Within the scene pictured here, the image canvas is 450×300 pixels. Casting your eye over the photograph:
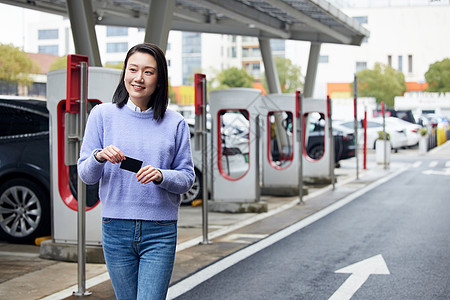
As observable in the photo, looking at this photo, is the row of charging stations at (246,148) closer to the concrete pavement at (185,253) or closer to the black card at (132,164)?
the concrete pavement at (185,253)

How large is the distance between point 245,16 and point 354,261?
24.5 feet

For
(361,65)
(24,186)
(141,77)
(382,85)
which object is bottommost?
(24,186)

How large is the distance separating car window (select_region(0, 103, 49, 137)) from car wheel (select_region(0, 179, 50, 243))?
2.46ft

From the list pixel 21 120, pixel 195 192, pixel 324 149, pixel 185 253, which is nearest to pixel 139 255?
pixel 185 253

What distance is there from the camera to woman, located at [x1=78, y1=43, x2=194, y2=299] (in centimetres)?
348

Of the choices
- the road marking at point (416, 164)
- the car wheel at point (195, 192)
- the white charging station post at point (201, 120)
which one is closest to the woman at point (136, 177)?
the white charging station post at point (201, 120)

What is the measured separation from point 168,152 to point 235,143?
10.2 metres

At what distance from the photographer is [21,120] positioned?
977 cm

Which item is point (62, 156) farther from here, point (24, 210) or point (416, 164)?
point (416, 164)

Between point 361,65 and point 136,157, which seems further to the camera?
point 361,65

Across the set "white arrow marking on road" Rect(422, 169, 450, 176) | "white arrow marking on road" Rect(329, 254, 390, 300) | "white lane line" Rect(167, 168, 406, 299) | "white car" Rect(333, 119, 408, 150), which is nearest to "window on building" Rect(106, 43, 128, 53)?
"white car" Rect(333, 119, 408, 150)

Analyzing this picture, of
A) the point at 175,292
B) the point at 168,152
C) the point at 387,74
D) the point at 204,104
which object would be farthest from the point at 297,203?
the point at 387,74

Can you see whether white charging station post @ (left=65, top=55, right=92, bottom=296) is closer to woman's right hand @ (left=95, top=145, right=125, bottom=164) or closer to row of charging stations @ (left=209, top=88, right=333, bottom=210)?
woman's right hand @ (left=95, top=145, right=125, bottom=164)

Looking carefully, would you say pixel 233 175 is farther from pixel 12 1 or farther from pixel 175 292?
pixel 175 292
